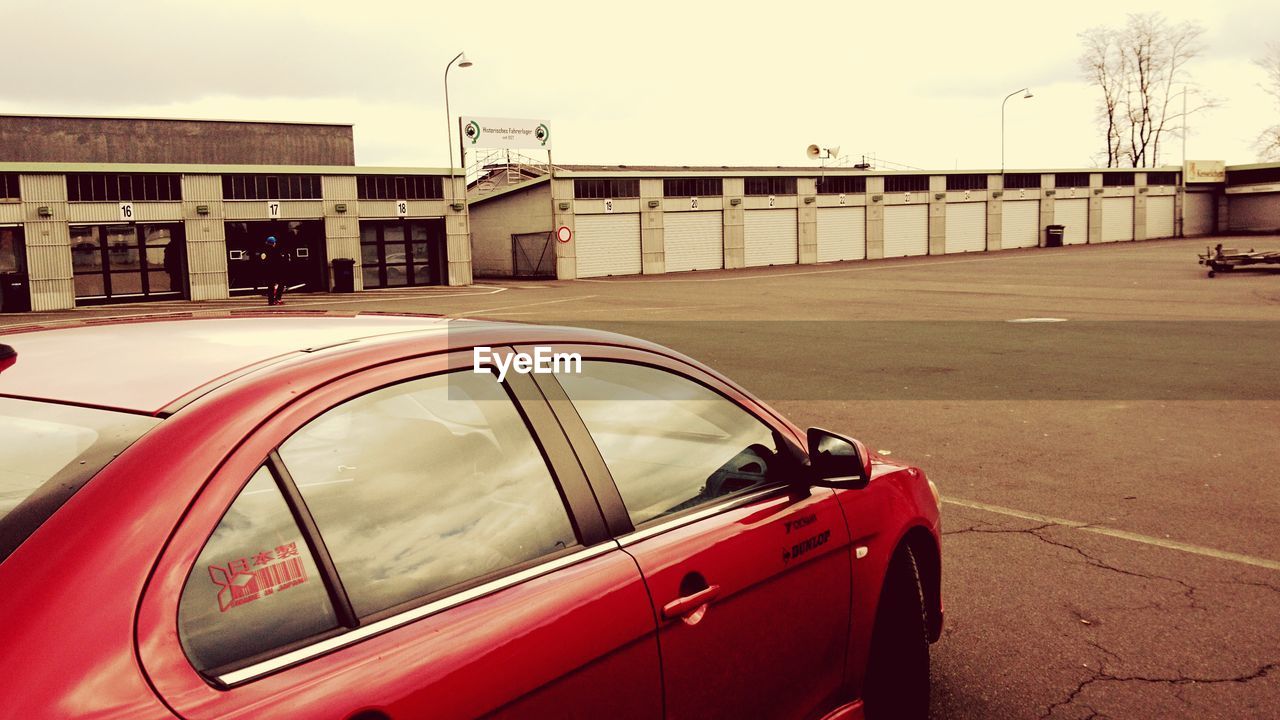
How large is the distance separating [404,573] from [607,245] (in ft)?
166

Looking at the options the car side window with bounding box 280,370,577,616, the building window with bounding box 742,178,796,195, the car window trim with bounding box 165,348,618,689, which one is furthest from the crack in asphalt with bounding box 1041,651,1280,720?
the building window with bounding box 742,178,796,195

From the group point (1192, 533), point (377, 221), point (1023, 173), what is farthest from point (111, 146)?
point (1192, 533)

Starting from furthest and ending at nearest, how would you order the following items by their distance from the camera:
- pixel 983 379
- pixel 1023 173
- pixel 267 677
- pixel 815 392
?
pixel 1023 173 < pixel 983 379 < pixel 815 392 < pixel 267 677

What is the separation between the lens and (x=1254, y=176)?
7381 centimetres

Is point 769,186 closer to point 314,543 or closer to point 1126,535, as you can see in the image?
point 1126,535

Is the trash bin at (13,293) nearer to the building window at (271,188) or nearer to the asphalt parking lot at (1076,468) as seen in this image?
the building window at (271,188)

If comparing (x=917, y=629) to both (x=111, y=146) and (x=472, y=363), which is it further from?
(x=111, y=146)

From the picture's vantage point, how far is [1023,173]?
64.6 meters

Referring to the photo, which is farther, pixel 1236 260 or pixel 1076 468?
pixel 1236 260

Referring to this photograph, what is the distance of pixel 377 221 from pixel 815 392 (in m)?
37.6

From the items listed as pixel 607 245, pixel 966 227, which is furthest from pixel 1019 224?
pixel 607 245

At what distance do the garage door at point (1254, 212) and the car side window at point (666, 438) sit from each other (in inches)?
3261

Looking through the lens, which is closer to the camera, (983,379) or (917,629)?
(917,629)

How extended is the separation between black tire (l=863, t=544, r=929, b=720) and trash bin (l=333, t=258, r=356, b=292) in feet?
139
